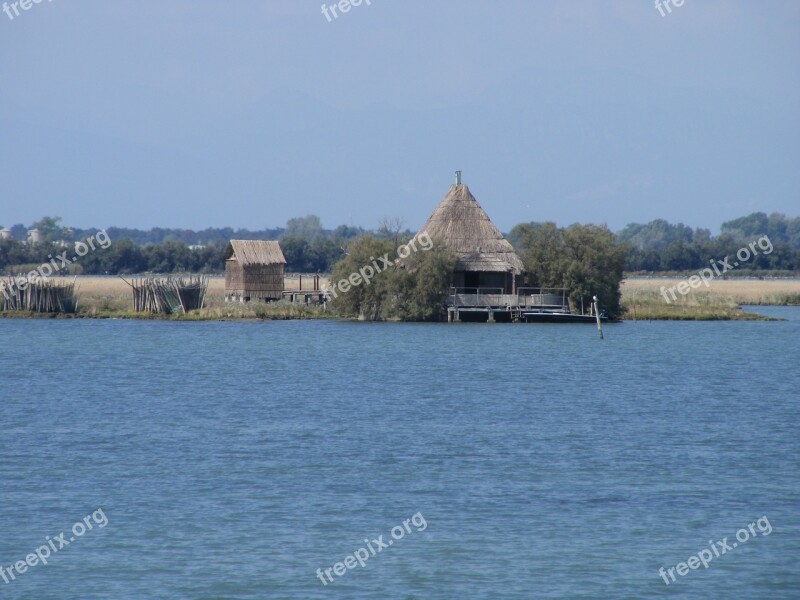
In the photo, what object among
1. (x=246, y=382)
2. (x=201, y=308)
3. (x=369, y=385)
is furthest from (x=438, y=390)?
(x=201, y=308)

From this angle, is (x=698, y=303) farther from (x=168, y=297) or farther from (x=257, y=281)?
(x=168, y=297)

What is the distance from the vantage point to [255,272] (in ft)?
221

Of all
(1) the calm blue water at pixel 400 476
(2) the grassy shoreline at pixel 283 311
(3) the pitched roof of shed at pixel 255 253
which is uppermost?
(3) the pitched roof of shed at pixel 255 253

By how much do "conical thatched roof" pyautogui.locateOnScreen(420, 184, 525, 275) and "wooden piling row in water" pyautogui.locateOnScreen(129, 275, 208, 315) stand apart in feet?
38.5

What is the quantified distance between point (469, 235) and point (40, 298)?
21386 millimetres

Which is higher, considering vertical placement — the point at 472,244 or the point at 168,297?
the point at 472,244

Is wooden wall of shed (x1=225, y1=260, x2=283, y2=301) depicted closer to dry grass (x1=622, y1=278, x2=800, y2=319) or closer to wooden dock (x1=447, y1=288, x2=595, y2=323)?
wooden dock (x1=447, y1=288, x2=595, y2=323)

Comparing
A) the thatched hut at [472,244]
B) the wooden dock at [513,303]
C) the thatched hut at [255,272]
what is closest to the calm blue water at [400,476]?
the wooden dock at [513,303]

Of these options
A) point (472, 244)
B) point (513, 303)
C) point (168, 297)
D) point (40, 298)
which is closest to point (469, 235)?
point (472, 244)

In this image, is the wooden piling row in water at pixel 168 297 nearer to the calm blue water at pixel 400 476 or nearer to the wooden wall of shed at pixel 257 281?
the wooden wall of shed at pixel 257 281

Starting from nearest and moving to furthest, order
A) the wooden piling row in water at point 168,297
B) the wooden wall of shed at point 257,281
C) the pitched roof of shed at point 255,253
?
the wooden piling row in water at point 168,297 → the pitched roof of shed at point 255,253 → the wooden wall of shed at point 257,281

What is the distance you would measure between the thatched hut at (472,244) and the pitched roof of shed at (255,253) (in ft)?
29.4

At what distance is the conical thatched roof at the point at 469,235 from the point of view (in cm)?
6056

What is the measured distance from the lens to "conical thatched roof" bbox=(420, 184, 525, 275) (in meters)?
60.6
